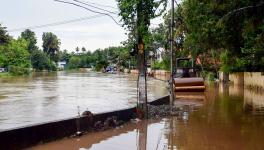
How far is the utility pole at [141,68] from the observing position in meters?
16.4

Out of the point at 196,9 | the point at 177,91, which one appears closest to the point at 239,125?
the point at 196,9

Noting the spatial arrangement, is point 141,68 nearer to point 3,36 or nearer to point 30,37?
point 3,36

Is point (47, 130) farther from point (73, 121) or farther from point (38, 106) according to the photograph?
point (38, 106)

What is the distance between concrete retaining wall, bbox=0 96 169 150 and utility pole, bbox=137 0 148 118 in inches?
86.2

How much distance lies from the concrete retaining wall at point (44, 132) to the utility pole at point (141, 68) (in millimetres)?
2189

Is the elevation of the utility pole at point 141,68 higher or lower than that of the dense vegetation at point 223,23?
lower

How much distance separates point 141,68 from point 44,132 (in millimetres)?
6030

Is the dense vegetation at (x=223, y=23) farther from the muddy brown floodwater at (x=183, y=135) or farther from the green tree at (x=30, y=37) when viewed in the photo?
the green tree at (x=30, y=37)

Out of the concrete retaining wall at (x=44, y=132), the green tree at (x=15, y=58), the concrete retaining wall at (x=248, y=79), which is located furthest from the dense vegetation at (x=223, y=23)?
the green tree at (x=15, y=58)

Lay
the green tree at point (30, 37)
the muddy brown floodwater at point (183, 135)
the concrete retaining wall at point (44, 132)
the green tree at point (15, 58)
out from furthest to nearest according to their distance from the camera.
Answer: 1. the green tree at point (30, 37)
2. the green tree at point (15, 58)
3. the muddy brown floodwater at point (183, 135)
4. the concrete retaining wall at point (44, 132)

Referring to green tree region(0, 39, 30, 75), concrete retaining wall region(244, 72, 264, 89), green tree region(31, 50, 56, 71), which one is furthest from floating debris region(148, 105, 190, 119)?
green tree region(31, 50, 56, 71)

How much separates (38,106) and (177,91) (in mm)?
12523

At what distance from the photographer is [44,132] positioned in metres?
12.0

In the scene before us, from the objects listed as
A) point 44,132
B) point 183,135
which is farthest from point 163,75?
point 44,132
